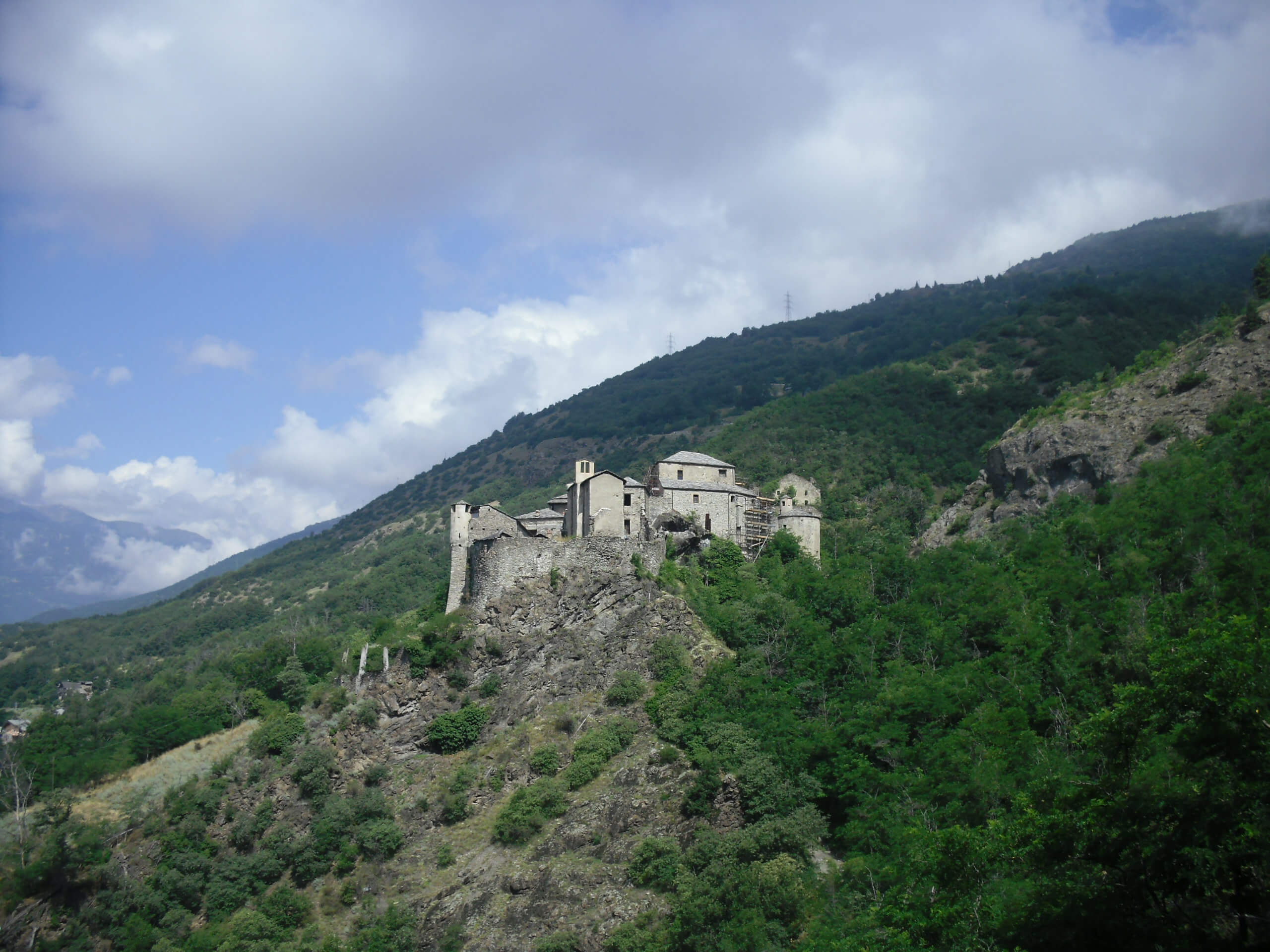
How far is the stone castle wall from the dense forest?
3003 mm

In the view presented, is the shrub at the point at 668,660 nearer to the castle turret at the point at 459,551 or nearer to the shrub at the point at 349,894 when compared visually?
the castle turret at the point at 459,551

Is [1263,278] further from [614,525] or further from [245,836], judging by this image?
[245,836]

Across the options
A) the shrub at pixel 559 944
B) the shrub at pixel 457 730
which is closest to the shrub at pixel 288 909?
the shrub at pixel 457 730

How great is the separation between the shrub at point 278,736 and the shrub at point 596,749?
19.3 metres

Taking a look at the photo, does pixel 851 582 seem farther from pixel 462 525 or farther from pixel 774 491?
pixel 462 525

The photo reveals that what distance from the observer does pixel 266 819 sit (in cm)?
5491

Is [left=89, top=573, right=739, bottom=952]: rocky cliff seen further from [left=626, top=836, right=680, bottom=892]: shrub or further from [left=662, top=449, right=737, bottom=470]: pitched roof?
[left=662, top=449, right=737, bottom=470]: pitched roof

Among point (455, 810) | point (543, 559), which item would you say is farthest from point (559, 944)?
point (543, 559)

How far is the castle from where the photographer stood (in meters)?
58.4

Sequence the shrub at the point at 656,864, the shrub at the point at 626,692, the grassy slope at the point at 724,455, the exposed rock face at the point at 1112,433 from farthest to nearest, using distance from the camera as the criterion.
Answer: the grassy slope at the point at 724,455 < the exposed rock face at the point at 1112,433 < the shrub at the point at 626,692 < the shrub at the point at 656,864

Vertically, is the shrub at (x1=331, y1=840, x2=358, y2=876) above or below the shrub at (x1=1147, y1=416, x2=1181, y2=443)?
below

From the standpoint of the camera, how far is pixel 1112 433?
225 ft

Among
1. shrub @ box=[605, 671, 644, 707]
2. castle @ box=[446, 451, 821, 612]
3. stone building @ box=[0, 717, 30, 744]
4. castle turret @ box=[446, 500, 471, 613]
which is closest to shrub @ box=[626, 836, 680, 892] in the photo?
shrub @ box=[605, 671, 644, 707]

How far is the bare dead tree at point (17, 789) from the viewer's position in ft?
206
